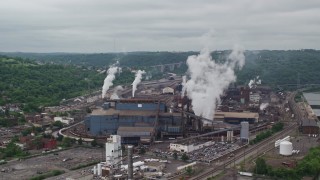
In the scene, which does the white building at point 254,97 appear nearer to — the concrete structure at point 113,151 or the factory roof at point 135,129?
the factory roof at point 135,129

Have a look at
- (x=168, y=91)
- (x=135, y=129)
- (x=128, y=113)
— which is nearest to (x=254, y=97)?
(x=168, y=91)

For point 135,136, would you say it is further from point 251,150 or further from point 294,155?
point 294,155

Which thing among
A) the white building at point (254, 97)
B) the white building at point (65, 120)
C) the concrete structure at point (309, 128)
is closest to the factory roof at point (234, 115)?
the concrete structure at point (309, 128)

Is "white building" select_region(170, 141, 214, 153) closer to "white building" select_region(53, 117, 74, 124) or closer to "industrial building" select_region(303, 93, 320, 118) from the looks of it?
"white building" select_region(53, 117, 74, 124)

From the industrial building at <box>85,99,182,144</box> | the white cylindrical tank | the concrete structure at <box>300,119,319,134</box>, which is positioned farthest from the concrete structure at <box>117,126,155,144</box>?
the concrete structure at <box>300,119,319,134</box>

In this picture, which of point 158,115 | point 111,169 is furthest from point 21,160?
point 158,115
